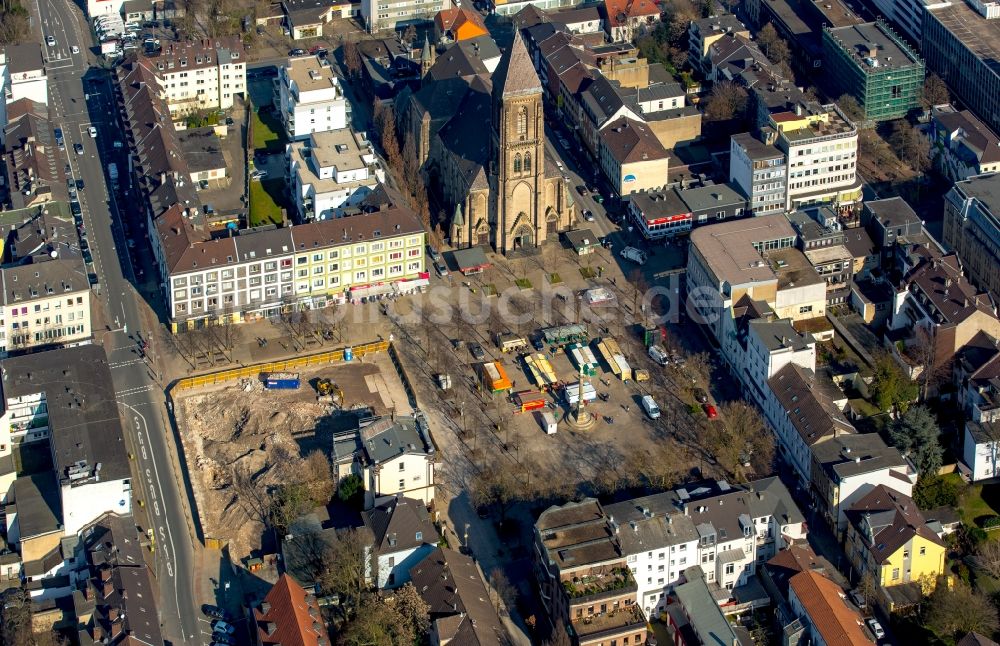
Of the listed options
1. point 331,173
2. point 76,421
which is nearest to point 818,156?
point 331,173

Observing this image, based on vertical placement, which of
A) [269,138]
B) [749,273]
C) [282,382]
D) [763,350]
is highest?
[749,273]

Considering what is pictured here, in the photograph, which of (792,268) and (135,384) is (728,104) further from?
(135,384)

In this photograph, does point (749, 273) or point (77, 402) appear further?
point (749, 273)

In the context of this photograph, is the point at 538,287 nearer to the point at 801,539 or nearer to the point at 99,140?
the point at 801,539

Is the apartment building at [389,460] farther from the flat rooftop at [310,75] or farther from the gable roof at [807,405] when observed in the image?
the flat rooftop at [310,75]

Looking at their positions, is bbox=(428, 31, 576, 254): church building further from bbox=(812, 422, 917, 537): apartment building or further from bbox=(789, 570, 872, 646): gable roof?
bbox=(789, 570, 872, 646): gable roof

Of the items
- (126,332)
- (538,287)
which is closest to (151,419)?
(126,332)

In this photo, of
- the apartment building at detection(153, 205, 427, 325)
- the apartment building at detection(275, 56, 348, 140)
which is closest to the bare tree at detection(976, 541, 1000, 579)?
the apartment building at detection(153, 205, 427, 325)
